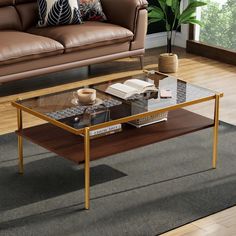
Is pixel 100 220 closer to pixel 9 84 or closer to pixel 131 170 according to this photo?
pixel 131 170

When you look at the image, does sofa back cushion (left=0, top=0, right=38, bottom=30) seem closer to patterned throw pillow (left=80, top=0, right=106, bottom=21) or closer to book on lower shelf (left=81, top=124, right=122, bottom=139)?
patterned throw pillow (left=80, top=0, right=106, bottom=21)

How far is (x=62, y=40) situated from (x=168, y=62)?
1070 mm

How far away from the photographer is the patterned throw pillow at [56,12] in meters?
6.04

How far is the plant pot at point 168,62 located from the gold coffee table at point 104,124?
181 cm

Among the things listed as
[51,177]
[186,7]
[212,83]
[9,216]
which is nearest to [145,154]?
[51,177]

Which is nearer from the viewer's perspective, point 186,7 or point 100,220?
point 100,220

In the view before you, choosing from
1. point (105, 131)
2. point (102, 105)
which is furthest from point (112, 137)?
point (102, 105)

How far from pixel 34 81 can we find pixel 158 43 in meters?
1.70

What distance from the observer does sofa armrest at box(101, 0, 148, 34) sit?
6230 mm

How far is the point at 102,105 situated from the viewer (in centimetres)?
423

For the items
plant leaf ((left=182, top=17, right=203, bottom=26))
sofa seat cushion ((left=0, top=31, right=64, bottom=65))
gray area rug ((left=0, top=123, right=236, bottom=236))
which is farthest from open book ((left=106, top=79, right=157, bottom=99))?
plant leaf ((left=182, top=17, right=203, bottom=26))

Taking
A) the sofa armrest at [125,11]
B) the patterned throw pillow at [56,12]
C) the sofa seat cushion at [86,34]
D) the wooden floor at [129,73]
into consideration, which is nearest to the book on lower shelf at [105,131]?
the wooden floor at [129,73]

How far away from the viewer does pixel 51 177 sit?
14.0ft

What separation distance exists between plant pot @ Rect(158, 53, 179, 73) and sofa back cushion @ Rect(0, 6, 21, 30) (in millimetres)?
1280
